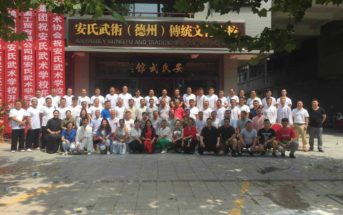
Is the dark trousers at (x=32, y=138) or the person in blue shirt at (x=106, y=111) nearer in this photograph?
the dark trousers at (x=32, y=138)

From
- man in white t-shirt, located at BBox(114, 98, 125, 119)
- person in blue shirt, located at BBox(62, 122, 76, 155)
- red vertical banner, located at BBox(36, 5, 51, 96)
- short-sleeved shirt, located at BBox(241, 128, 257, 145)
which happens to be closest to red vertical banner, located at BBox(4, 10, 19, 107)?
red vertical banner, located at BBox(36, 5, 51, 96)

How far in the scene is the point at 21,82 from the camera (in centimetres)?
1714

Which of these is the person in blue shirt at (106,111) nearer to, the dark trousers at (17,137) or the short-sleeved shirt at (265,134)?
the dark trousers at (17,137)

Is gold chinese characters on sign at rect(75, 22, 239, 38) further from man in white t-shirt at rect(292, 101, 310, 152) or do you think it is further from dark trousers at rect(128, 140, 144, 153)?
dark trousers at rect(128, 140, 144, 153)

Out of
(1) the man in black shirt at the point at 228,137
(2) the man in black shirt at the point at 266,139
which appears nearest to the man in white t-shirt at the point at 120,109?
(1) the man in black shirt at the point at 228,137

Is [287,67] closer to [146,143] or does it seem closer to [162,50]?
[162,50]

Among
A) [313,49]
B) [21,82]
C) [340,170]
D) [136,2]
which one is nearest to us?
[340,170]

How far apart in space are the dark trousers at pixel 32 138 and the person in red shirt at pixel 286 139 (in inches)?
309

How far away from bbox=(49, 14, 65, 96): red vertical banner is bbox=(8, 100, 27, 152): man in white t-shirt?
2.37 meters

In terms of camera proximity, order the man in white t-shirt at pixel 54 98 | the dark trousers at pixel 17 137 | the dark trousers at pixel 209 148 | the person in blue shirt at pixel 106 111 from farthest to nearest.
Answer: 1. the man in white t-shirt at pixel 54 98
2. the person in blue shirt at pixel 106 111
3. the dark trousers at pixel 17 137
4. the dark trousers at pixel 209 148

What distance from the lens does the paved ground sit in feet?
25.3

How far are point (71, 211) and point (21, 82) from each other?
10.8 m

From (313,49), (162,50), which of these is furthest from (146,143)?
(313,49)

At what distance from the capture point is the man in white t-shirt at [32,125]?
14992mm
